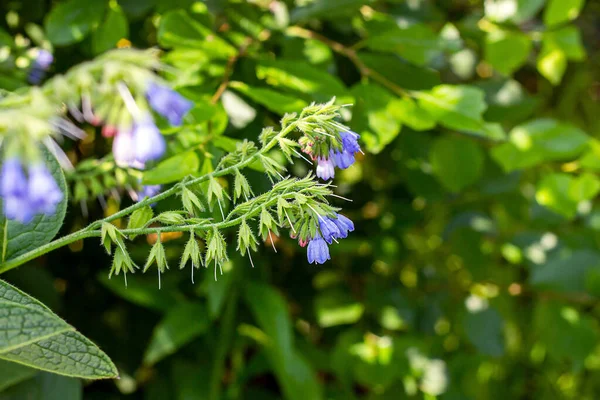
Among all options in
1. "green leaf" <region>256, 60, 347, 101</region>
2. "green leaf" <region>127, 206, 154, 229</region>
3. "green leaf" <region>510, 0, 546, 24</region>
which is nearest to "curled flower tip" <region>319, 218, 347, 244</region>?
"green leaf" <region>127, 206, 154, 229</region>

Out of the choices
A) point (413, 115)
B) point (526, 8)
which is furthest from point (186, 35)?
point (526, 8)

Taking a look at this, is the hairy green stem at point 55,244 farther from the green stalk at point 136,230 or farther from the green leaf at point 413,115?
the green leaf at point 413,115

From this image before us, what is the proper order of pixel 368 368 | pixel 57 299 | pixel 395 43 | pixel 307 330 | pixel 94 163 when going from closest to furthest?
pixel 94 163 < pixel 395 43 < pixel 57 299 < pixel 368 368 < pixel 307 330

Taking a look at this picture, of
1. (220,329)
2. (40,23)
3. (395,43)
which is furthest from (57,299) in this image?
(395,43)

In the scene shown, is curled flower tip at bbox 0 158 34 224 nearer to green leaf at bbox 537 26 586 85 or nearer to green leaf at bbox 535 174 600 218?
green leaf at bbox 535 174 600 218

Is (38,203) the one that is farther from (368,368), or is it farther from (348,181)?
(348,181)

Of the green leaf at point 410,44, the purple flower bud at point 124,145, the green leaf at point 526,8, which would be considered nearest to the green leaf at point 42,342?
the purple flower bud at point 124,145
